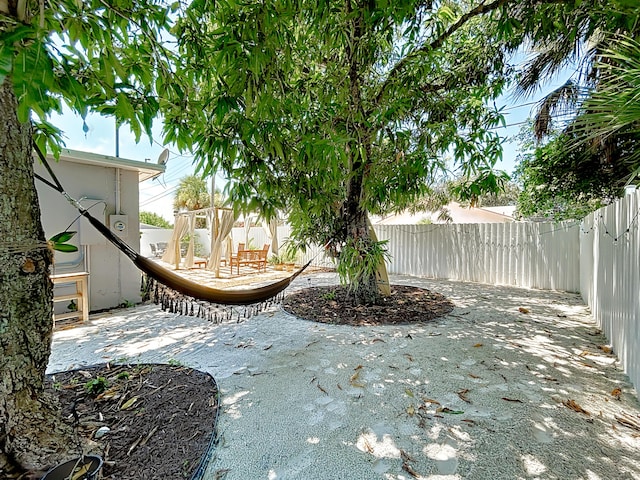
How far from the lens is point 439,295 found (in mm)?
5262

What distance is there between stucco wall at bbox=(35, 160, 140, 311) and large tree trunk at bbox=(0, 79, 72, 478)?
322 centimetres

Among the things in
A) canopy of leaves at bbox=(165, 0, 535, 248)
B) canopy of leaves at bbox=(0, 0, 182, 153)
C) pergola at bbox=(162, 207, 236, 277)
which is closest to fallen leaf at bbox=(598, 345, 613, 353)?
canopy of leaves at bbox=(165, 0, 535, 248)

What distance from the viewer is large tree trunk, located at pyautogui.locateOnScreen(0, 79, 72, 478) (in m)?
1.24

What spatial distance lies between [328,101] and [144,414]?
281 cm

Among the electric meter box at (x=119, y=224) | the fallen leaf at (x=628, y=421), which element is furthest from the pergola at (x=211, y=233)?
the fallen leaf at (x=628, y=421)

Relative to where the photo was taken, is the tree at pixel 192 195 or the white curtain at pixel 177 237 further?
the tree at pixel 192 195

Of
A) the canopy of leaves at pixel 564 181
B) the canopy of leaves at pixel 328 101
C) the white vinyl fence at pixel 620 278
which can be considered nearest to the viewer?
the canopy of leaves at pixel 328 101

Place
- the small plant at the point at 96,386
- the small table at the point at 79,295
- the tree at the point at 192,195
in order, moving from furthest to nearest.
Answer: the tree at the point at 192,195 < the small table at the point at 79,295 < the small plant at the point at 96,386

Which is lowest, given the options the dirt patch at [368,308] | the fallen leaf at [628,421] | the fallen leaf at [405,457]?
the fallen leaf at [405,457]

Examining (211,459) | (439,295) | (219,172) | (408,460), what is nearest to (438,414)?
(408,460)

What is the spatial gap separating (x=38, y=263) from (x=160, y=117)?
3.72ft

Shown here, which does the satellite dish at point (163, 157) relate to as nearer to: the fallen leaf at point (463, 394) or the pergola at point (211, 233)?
the pergola at point (211, 233)

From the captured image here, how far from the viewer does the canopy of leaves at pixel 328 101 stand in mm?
1837

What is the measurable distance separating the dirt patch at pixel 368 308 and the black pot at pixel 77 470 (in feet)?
9.19
